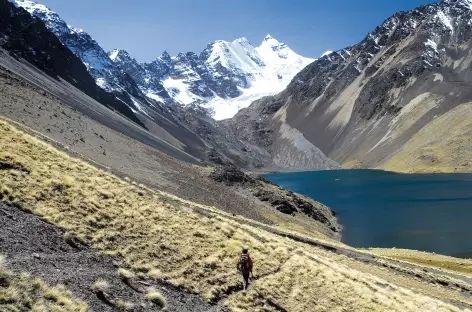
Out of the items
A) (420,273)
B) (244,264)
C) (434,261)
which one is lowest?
(244,264)

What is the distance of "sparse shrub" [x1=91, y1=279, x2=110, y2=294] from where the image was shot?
16181mm

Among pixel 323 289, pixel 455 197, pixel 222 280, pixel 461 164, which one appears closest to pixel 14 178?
pixel 222 280

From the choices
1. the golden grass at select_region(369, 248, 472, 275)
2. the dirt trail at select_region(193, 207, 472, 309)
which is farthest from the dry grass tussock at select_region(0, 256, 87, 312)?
the golden grass at select_region(369, 248, 472, 275)

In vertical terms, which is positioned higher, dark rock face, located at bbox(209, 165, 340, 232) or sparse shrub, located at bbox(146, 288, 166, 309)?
dark rock face, located at bbox(209, 165, 340, 232)

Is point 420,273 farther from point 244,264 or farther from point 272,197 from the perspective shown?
point 272,197

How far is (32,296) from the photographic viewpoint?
13906 mm

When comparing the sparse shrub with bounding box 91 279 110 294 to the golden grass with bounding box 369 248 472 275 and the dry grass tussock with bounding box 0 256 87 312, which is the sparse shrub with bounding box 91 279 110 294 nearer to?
the dry grass tussock with bounding box 0 256 87 312

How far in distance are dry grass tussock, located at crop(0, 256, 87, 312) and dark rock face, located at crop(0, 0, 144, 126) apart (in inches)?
4555

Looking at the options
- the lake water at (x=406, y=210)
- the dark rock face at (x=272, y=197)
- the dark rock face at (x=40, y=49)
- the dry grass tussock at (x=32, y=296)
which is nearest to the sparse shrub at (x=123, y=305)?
the dry grass tussock at (x=32, y=296)

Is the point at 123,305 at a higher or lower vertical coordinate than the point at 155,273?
lower

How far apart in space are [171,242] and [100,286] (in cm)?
706

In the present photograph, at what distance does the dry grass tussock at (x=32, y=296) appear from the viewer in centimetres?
1308

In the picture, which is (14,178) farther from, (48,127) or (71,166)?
(48,127)

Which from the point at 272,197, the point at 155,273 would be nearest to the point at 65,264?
the point at 155,273
